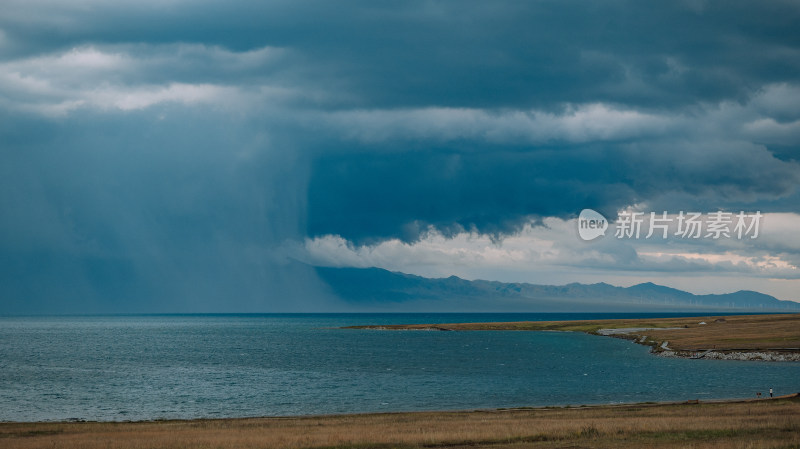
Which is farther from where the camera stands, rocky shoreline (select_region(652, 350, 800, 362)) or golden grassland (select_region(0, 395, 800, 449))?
rocky shoreline (select_region(652, 350, 800, 362))

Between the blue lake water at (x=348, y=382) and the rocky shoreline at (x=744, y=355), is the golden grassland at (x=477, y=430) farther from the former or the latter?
the rocky shoreline at (x=744, y=355)

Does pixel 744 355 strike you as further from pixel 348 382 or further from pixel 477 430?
pixel 477 430

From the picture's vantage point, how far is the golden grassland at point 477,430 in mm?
34531

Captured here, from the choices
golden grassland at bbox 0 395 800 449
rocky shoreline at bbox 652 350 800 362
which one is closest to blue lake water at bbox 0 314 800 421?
rocky shoreline at bbox 652 350 800 362

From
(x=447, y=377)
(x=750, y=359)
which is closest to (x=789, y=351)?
(x=750, y=359)

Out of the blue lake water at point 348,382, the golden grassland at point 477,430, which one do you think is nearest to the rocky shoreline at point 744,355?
the blue lake water at point 348,382

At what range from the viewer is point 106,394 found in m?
78.7

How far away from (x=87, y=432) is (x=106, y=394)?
3434 centimetres

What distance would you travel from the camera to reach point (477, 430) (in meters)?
40.1

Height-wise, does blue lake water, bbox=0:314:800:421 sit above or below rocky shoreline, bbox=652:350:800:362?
below

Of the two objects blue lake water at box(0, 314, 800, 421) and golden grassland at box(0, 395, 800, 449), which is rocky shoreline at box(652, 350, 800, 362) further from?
golden grassland at box(0, 395, 800, 449)

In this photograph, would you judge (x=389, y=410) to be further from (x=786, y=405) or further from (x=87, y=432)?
(x=786, y=405)

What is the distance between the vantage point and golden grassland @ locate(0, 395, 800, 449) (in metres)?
34.5

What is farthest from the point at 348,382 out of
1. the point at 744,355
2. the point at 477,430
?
the point at 744,355
